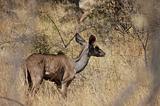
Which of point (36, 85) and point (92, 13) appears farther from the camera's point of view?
point (92, 13)

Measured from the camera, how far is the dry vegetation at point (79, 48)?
5.19 meters

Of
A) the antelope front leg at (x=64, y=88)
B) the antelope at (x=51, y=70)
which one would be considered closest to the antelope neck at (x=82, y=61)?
the antelope at (x=51, y=70)

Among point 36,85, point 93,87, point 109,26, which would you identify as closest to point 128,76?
point 93,87

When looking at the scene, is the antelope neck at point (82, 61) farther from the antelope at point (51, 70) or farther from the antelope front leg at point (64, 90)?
the antelope front leg at point (64, 90)

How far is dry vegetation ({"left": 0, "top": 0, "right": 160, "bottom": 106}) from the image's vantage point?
519cm

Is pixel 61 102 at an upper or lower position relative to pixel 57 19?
lower

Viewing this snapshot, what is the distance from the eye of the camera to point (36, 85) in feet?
17.5

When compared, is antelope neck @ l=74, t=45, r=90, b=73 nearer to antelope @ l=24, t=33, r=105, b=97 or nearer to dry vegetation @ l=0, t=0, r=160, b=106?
antelope @ l=24, t=33, r=105, b=97

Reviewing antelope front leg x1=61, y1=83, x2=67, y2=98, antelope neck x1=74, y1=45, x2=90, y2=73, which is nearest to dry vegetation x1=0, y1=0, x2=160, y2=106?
antelope front leg x1=61, y1=83, x2=67, y2=98

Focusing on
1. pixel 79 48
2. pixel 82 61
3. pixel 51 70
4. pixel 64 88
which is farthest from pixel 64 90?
pixel 79 48

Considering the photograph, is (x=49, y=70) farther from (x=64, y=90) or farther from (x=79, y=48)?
(x=79, y=48)

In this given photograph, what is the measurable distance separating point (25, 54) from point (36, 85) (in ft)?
2.83

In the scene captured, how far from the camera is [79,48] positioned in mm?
6590

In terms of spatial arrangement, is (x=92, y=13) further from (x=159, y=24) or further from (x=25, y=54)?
(x=25, y=54)
